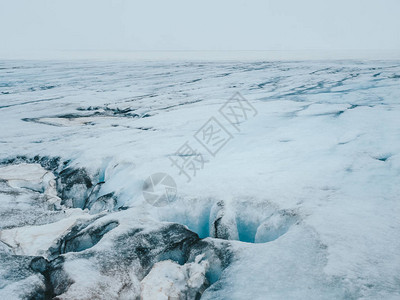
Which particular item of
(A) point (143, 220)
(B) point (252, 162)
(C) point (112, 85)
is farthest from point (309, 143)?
(C) point (112, 85)

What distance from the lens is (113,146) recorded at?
3.43 m

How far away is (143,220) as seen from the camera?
201 centimetres

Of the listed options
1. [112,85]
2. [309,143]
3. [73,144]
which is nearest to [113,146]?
[73,144]

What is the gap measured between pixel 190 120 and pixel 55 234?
108 inches

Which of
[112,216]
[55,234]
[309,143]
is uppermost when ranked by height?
[309,143]

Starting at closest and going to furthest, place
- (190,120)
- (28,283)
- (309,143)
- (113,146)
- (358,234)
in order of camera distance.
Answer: (28,283) < (358,234) < (309,143) < (113,146) < (190,120)

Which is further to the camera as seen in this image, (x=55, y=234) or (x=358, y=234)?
(x=55, y=234)

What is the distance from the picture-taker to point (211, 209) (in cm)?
214

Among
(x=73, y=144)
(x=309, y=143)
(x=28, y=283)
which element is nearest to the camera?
(x=28, y=283)

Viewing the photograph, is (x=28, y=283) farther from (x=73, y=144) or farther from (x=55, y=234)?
(x=73, y=144)

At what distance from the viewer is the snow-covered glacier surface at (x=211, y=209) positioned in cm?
144

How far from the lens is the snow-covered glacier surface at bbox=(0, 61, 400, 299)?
1.44 m

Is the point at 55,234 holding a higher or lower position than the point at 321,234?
lower

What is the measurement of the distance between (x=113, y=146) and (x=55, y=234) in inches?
57.7
